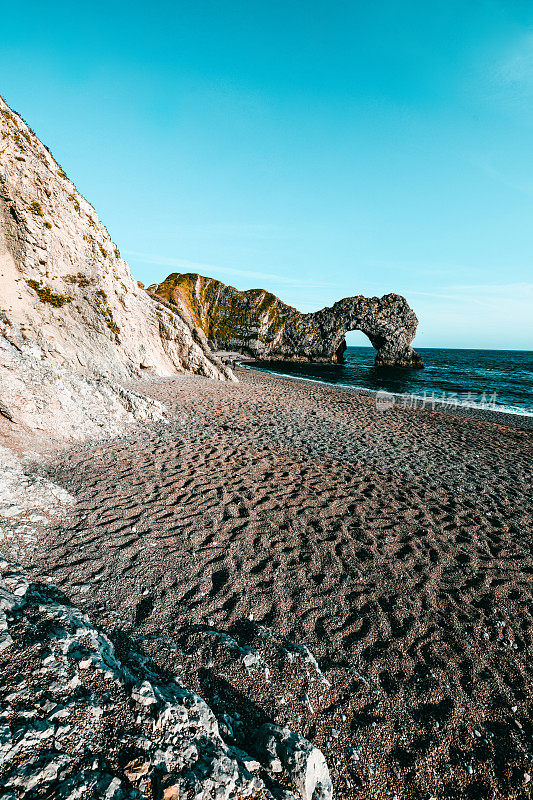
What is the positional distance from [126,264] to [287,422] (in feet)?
54.3

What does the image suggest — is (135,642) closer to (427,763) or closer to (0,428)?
(427,763)

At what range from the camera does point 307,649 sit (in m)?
4.67

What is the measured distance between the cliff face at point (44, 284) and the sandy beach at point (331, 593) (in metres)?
2.76

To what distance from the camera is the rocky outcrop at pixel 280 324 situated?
71062mm

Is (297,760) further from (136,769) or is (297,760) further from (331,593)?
(331,593)

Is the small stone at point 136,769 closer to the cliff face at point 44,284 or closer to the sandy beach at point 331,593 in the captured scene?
the sandy beach at point 331,593

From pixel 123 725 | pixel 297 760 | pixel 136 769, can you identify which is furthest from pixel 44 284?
pixel 297 760

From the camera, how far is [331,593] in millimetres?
5891

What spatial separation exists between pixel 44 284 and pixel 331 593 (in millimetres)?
14421

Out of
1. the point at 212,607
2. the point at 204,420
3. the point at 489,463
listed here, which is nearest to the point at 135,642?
the point at 212,607

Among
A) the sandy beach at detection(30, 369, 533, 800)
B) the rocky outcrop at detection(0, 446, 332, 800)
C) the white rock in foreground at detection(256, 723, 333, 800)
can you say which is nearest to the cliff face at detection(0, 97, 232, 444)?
the sandy beach at detection(30, 369, 533, 800)

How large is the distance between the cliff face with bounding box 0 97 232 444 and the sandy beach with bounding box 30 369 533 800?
109 inches

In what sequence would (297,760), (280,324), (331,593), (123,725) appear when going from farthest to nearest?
(280,324)
(331,593)
(297,760)
(123,725)

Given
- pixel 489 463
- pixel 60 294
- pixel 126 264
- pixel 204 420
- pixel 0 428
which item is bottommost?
pixel 489 463
